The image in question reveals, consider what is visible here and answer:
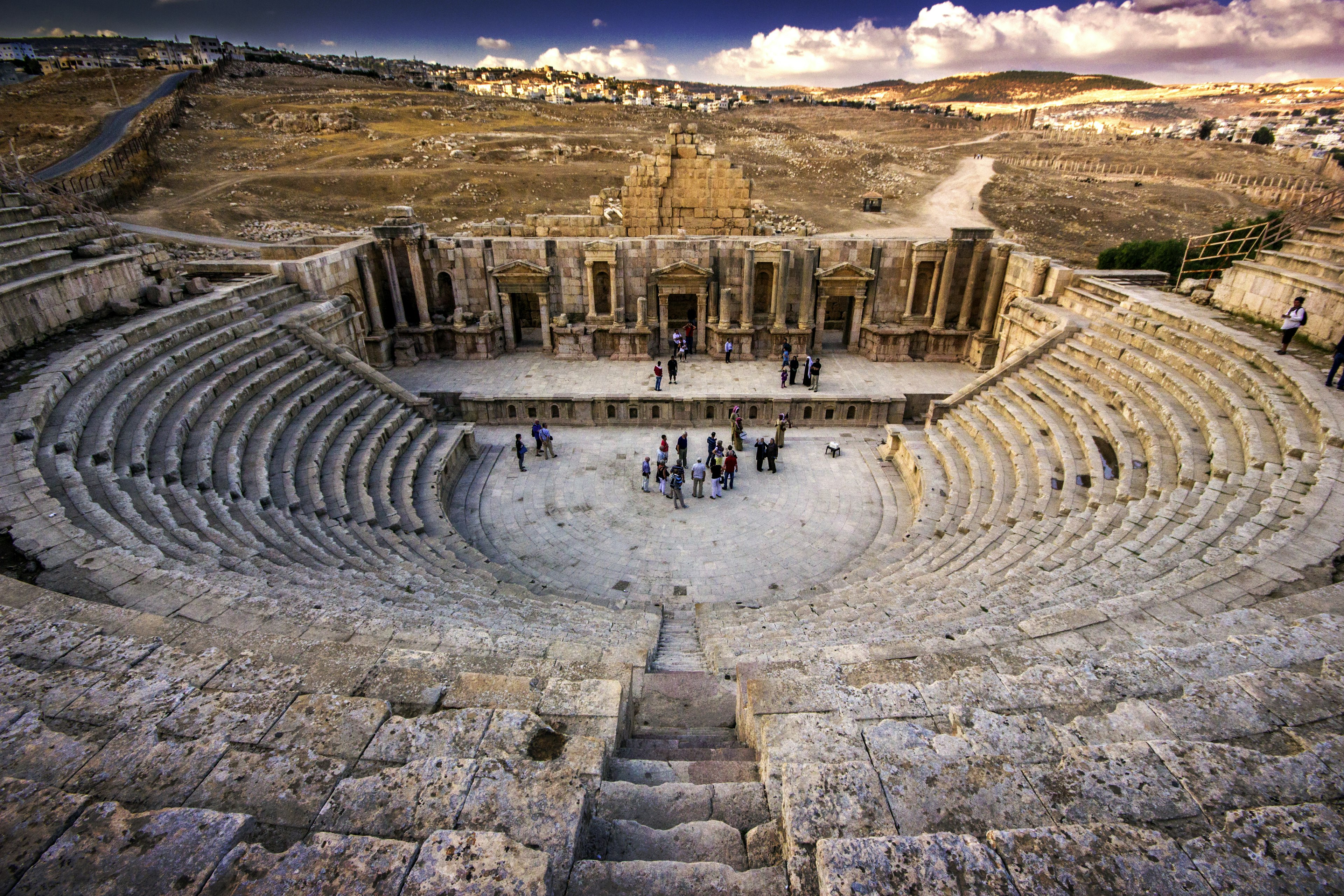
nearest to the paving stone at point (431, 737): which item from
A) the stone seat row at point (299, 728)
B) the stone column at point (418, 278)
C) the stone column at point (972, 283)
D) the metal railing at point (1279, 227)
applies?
the stone seat row at point (299, 728)

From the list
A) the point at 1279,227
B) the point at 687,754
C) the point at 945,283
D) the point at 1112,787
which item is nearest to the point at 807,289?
the point at 945,283

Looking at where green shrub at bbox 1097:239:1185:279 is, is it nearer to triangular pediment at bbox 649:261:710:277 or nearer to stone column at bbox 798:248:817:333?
stone column at bbox 798:248:817:333

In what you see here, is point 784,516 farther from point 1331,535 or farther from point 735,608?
point 1331,535

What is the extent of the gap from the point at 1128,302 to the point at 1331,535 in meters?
10.5

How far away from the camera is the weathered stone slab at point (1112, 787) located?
10.6ft

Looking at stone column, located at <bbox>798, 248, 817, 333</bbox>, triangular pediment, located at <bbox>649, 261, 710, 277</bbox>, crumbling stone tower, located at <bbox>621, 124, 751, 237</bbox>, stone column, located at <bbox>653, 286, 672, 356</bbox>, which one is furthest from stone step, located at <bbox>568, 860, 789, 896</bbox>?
crumbling stone tower, located at <bbox>621, 124, 751, 237</bbox>

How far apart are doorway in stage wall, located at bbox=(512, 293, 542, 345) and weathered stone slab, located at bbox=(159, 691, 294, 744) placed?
60.5 ft

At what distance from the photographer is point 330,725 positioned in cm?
393

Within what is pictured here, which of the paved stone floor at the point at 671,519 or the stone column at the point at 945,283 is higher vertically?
the stone column at the point at 945,283

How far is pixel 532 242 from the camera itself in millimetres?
20156

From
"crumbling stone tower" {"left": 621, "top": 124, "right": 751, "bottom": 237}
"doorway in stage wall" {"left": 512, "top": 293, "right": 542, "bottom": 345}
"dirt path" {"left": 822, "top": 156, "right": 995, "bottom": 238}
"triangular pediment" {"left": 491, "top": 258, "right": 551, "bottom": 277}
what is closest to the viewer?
"triangular pediment" {"left": 491, "top": 258, "right": 551, "bottom": 277}

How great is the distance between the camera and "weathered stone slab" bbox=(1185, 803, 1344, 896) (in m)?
2.67

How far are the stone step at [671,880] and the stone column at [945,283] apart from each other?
67.6 feet

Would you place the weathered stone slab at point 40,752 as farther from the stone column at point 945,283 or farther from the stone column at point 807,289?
the stone column at point 945,283
